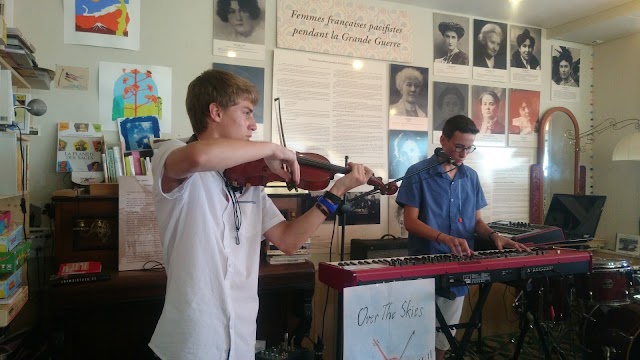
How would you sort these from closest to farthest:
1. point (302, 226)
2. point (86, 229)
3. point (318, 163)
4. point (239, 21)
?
point (302, 226) < point (318, 163) < point (86, 229) < point (239, 21)

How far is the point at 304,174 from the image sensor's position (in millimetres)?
1641

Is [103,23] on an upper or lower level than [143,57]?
upper

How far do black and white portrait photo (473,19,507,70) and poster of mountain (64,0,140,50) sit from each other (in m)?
2.66

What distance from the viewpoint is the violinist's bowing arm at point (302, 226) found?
1.47m

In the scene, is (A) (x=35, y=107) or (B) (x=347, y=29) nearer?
(A) (x=35, y=107)

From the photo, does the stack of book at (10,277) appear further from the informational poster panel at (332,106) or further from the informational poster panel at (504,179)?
the informational poster panel at (504,179)

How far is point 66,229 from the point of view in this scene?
90.4 inches

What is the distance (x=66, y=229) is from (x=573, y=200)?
12.1 ft

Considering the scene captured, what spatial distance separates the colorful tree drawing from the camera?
8.64ft

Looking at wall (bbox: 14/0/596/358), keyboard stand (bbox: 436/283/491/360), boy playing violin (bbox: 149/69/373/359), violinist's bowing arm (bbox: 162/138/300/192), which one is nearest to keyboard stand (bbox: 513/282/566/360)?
keyboard stand (bbox: 436/283/491/360)

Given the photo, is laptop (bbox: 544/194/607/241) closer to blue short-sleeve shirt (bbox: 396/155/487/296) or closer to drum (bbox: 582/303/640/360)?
drum (bbox: 582/303/640/360)

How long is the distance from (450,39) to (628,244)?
233cm

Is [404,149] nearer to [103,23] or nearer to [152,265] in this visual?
[152,265]

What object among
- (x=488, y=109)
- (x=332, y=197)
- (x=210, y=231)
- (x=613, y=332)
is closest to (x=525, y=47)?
(x=488, y=109)
